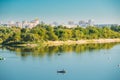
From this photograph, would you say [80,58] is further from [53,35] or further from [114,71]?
[53,35]

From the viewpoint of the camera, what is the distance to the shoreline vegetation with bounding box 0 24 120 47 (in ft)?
79.2

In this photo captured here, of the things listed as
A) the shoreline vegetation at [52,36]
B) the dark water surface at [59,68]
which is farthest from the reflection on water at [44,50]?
the shoreline vegetation at [52,36]

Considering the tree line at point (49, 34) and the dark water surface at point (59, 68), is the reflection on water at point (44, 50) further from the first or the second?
the tree line at point (49, 34)

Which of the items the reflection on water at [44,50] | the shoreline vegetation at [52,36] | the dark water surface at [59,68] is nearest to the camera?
the dark water surface at [59,68]

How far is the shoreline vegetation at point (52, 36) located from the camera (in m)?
24.1

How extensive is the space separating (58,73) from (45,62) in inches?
114

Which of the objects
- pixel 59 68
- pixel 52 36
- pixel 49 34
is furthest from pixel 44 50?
pixel 59 68

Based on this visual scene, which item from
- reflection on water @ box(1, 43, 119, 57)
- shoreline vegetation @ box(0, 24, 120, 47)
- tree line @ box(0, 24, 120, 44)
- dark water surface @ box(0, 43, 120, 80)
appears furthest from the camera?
tree line @ box(0, 24, 120, 44)

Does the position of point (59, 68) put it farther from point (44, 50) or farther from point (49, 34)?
point (49, 34)

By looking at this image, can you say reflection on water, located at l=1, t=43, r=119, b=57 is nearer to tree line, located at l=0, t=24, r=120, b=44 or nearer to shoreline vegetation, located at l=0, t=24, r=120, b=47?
shoreline vegetation, located at l=0, t=24, r=120, b=47

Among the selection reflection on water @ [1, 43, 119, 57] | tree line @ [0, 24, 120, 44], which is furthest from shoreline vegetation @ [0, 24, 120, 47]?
reflection on water @ [1, 43, 119, 57]

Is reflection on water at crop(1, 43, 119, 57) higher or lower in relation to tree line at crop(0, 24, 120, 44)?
lower

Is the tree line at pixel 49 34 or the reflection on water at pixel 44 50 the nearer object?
the reflection on water at pixel 44 50

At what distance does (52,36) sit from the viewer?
26.0 meters
